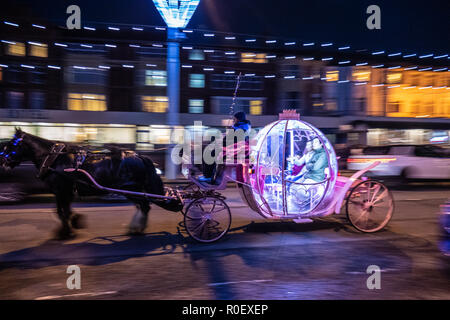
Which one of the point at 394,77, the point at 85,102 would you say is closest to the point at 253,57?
the point at 394,77

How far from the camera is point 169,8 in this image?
496 inches

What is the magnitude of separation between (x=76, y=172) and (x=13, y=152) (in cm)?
115

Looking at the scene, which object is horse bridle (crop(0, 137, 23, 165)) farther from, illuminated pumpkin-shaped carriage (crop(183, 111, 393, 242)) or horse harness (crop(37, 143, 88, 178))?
illuminated pumpkin-shaped carriage (crop(183, 111, 393, 242))

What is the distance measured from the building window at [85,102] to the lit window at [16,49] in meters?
5.64

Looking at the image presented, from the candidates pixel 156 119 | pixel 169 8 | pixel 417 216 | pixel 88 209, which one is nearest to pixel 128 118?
pixel 156 119

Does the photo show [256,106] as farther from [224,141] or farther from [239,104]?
[224,141]

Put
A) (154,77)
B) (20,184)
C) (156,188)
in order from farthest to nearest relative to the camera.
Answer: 1. (154,77)
2. (20,184)
3. (156,188)

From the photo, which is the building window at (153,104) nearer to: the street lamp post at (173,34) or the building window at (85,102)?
the building window at (85,102)

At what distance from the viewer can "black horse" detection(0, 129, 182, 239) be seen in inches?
228

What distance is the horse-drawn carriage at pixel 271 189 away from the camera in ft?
19.1

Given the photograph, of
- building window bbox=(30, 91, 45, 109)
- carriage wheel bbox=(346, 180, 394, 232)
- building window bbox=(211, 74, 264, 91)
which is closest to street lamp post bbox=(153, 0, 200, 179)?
carriage wheel bbox=(346, 180, 394, 232)

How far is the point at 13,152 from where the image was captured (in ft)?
19.1

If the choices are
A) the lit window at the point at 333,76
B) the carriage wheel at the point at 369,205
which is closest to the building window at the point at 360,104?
the lit window at the point at 333,76
